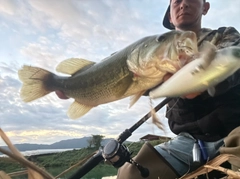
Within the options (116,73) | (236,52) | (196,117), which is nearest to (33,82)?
(116,73)

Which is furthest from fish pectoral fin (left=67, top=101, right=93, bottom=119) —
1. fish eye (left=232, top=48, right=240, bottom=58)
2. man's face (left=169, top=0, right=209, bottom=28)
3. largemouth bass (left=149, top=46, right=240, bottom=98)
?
man's face (left=169, top=0, right=209, bottom=28)

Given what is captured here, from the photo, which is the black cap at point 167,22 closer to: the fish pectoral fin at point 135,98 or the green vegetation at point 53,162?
the green vegetation at point 53,162

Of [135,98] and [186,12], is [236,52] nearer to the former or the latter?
[135,98]

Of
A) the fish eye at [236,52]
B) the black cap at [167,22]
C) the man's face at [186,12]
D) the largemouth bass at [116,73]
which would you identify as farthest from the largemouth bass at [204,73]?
the black cap at [167,22]

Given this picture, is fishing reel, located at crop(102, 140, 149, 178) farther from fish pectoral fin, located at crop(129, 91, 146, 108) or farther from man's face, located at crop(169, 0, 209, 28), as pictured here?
man's face, located at crop(169, 0, 209, 28)

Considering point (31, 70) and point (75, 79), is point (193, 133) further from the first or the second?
point (31, 70)

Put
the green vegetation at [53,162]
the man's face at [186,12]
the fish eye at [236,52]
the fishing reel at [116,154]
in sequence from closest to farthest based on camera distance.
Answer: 1. the green vegetation at [53,162]
2. the fish eye at [236,52]
3. the fishing reel at [116,154]
4. the man's face at [186,12]

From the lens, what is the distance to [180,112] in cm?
299

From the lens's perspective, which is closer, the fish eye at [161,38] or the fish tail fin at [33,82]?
the fish eye at [161,38]

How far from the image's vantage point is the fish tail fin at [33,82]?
260 centimetres

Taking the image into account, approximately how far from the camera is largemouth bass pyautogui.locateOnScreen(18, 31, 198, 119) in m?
1.83

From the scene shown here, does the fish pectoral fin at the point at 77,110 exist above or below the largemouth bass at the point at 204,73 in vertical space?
above

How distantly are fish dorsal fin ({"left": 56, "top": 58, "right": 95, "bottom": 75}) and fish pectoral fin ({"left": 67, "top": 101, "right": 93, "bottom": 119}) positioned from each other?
31 cm

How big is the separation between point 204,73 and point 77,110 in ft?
4.42
